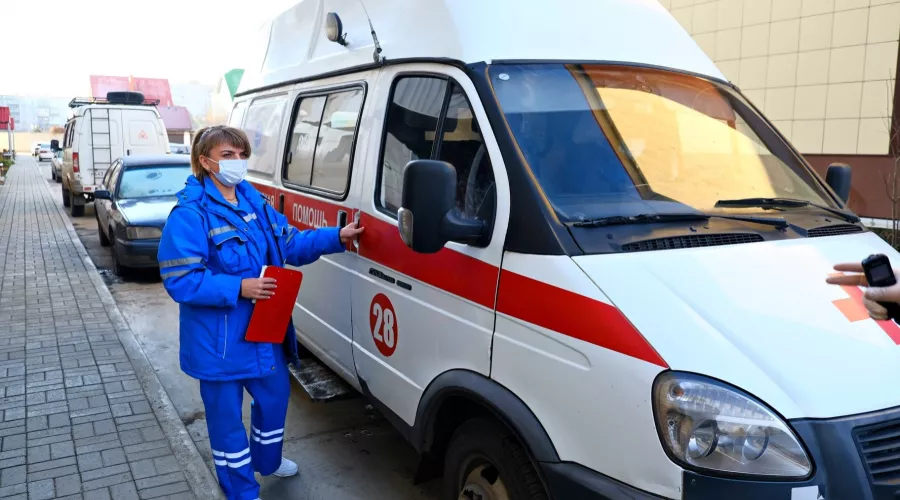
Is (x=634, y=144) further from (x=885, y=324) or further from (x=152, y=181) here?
(x=152, y=181)

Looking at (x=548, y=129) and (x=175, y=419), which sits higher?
(x=548, y=129)

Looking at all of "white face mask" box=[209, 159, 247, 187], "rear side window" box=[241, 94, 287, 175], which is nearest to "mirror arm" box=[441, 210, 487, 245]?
"white face mask" box=[209, 159, 247, 187]

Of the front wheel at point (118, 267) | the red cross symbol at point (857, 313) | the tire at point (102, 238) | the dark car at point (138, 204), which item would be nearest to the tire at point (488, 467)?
the red cross symbol at point (857, 313)

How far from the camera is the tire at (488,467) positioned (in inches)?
95.0

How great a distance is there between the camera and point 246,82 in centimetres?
611

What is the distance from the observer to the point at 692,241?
8.00 feet

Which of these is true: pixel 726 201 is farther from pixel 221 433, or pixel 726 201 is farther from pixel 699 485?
pixel 221 433

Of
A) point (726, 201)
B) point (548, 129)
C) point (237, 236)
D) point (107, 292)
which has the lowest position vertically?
point (107, 292)

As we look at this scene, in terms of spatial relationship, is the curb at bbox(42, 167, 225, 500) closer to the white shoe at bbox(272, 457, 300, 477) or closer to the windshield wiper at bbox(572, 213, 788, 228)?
the white shoe at bbox(272, 457, 300, 477)

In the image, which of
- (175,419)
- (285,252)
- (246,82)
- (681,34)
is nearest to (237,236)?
(285,252)

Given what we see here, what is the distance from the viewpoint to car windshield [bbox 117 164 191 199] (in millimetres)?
10008

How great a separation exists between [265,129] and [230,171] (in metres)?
2.22

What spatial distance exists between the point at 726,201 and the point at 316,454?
9.32ft

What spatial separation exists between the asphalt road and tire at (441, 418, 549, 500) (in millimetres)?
952
